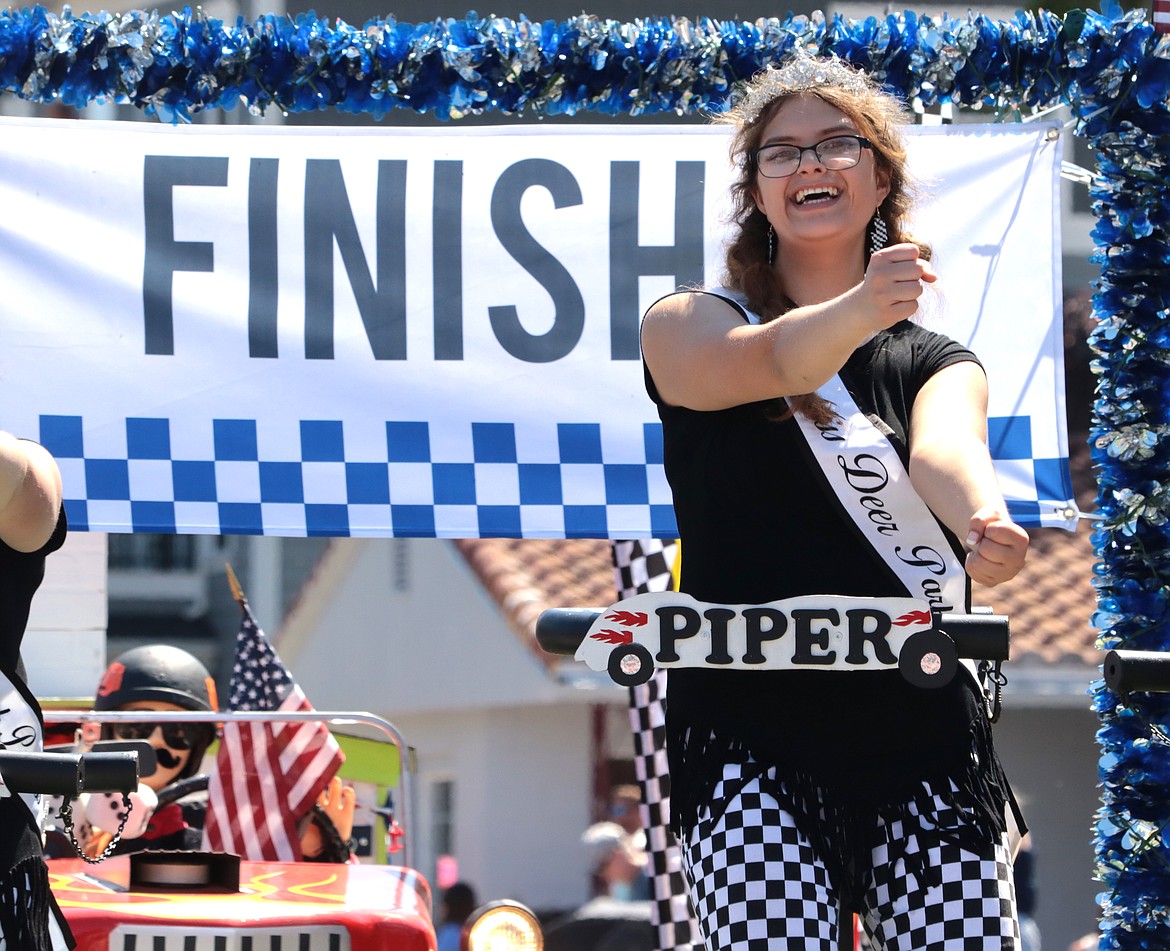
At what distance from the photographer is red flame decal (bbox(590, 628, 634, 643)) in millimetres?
2268

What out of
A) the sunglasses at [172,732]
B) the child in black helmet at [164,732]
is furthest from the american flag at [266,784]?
the sunglasses at [172,732]

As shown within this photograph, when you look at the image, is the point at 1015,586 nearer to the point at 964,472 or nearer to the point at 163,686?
the point at 163,686

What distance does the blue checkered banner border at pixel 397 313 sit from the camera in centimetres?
431

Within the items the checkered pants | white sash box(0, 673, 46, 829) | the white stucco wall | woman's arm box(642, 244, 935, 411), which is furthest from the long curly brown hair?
the white stucco wall

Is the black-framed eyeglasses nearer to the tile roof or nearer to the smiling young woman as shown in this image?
the smiling young woman

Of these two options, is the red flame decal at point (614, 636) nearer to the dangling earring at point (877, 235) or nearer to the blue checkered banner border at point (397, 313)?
the dangling earring at point (877, 235)

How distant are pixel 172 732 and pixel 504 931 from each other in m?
2.36

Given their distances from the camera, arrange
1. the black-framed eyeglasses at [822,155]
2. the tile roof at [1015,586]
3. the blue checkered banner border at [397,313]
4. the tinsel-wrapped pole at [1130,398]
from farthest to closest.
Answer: the tile roof at [1015,586] < the blue checkered banner border at [397,313] < the tinsel-wrapped pole at [1130,398] < the black-framed eyeglasses at [822,155]

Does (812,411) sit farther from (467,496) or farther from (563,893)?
(563,893)

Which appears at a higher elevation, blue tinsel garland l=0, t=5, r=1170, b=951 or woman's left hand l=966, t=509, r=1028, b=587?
blue tinsel garland l=0, t=5, r=1170, b=951

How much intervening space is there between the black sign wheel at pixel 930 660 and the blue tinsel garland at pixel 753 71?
193cm

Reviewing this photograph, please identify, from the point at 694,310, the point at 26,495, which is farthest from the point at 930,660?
the point at 26,495

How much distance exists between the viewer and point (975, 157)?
173 inches

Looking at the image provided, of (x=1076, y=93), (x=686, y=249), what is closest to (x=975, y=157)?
(x=1076, y=93)
